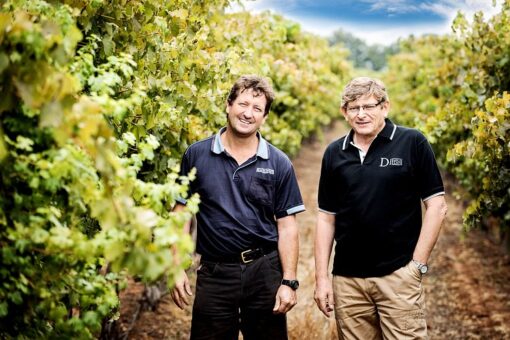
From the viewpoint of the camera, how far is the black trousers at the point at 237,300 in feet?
11.1

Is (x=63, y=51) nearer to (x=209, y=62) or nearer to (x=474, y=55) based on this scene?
(x=209, y=62)

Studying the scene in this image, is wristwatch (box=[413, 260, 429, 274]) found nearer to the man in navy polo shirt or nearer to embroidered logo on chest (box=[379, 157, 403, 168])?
embroidered logo on chest (box=[379, 157, 403, 168])

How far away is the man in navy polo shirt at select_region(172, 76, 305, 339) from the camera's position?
3389 millimetres

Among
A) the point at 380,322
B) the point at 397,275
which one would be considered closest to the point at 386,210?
the point at 397,275

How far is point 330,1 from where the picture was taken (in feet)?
20.5

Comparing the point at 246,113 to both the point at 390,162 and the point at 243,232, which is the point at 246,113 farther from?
the point at 390,162

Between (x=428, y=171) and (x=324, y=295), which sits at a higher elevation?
(x=428, y=171)

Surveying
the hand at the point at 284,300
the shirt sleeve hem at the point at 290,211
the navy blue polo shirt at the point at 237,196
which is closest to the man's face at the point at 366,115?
the navy blue polo shirt at the point at 237,196

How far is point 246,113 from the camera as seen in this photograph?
3.42 m

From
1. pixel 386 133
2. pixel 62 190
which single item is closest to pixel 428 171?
pixel 386 133

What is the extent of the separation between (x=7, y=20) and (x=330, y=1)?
16.3ft

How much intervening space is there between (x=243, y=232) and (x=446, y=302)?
18.7 feet

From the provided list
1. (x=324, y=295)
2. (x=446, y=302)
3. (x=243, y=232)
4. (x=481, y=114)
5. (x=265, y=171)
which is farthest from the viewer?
(x=446, y=302)

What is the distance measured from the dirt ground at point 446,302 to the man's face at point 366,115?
2696 millimetres
